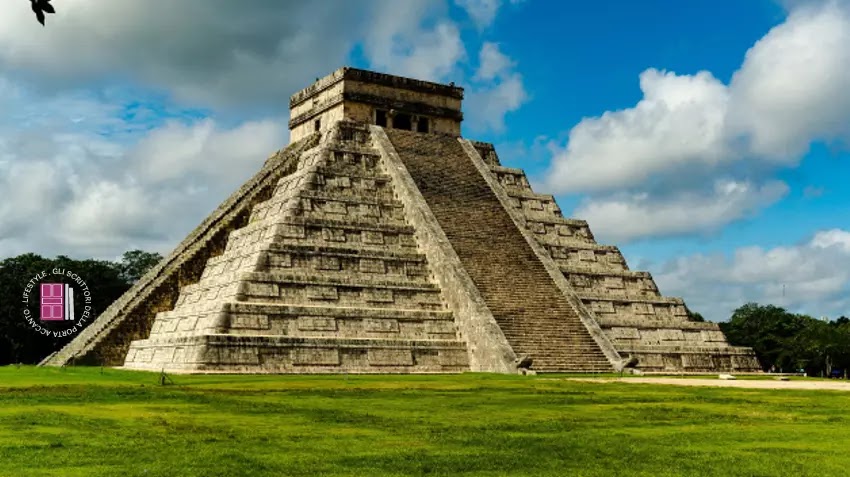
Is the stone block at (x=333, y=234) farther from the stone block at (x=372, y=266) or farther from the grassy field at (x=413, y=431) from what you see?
the grassy field at (x=413, y=431)

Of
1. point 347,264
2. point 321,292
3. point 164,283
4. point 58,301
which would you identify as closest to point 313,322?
point 321,292

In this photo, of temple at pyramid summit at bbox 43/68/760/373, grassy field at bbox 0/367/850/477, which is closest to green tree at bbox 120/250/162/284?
temple at pyramid summit at bbox 43/68/760/373

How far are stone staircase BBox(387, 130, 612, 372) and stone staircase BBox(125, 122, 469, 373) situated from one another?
182 cm

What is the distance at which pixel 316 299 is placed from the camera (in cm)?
3073

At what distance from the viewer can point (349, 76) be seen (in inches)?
1650

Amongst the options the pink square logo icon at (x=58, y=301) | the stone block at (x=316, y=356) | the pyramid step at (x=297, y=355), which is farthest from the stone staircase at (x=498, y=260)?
the pink square logo icon at (x=58, y=301)

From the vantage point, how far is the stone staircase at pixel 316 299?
92.8 ft

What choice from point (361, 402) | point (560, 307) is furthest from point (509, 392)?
point (560, 307)

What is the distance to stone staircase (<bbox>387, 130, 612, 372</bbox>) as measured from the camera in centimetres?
3094

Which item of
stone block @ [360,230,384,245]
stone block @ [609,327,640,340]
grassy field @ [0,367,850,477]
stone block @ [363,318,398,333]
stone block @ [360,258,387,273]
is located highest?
stone block @ [360,230,384,245]

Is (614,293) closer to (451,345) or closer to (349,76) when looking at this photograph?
(451,345)

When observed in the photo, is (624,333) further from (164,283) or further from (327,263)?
(164,283)

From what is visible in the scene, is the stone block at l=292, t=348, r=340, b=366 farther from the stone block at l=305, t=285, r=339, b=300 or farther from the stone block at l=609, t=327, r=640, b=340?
the stone block at l=609, t=327, r=640, b=340
